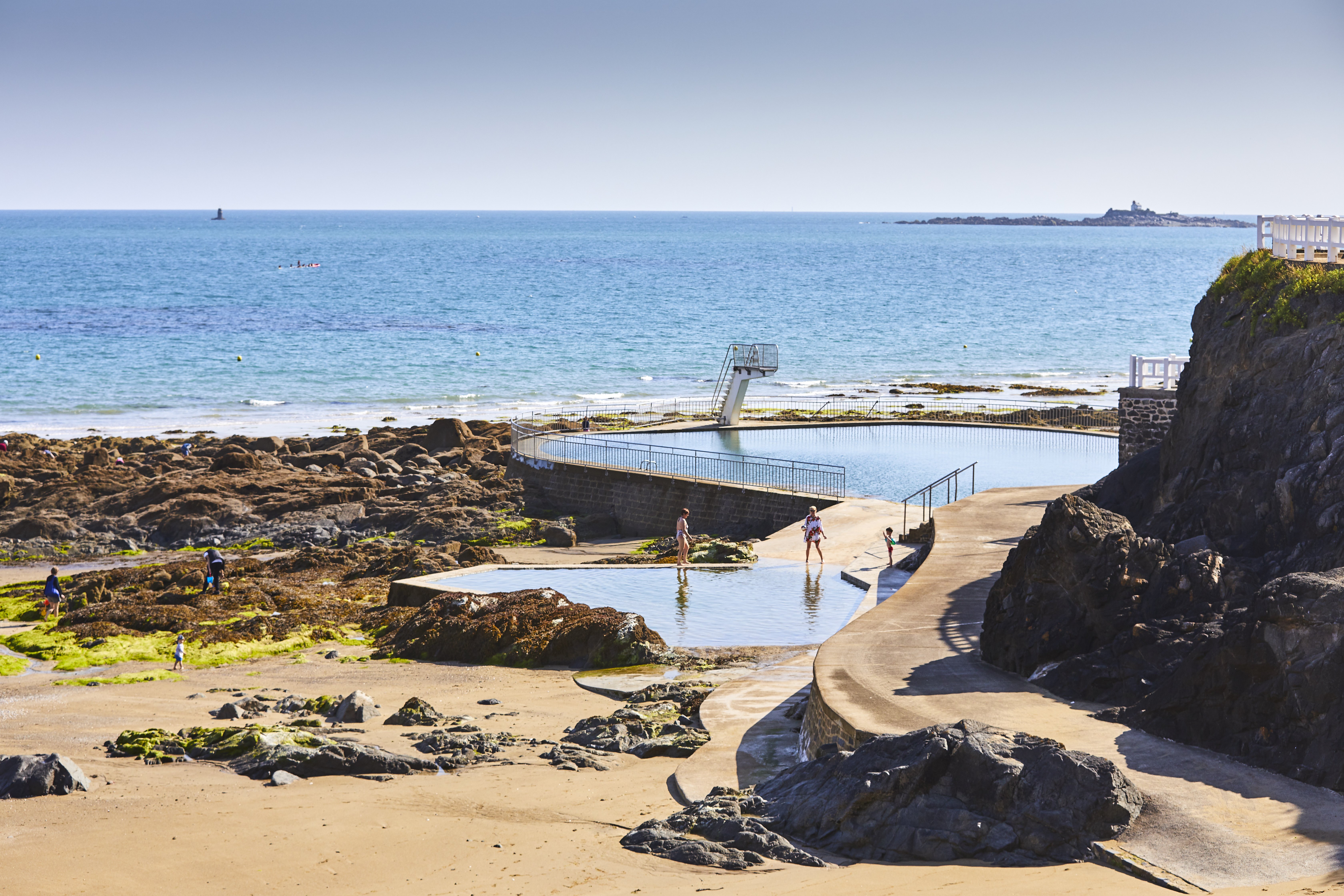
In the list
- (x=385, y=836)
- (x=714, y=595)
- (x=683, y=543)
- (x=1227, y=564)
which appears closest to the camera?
(x=385, y=836)

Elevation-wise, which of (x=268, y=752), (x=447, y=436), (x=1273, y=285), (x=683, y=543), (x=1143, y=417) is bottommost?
(x=268, y=752)

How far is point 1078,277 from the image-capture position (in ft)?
550

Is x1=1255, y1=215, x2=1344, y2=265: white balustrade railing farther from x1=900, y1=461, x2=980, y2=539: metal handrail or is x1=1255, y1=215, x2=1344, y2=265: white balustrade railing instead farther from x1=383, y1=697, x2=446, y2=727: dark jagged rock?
x1=383, y1=697, x2=446, y2=727: dark jagged rock

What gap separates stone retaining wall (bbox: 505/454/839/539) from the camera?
1209 inches

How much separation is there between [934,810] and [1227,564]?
608cm

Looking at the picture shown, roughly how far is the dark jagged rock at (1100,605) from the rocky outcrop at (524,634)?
20.8 feet

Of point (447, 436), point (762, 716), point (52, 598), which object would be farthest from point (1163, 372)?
point (447, 436)

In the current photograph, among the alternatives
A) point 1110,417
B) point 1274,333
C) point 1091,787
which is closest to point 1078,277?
point 1110,417

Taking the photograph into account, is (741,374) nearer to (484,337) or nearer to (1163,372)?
(1163,372)

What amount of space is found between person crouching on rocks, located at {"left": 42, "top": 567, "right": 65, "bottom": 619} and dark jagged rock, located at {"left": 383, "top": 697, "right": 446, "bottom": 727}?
36.8 feet

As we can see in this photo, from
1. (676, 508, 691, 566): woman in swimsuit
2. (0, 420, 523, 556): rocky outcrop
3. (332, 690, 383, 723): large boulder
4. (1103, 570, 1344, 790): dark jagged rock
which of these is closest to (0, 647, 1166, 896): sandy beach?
(332, 690, 383, 723): large boulder

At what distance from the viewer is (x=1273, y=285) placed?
65.5ft

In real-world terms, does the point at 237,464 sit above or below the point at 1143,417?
below

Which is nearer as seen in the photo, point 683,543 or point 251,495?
point 683,543
